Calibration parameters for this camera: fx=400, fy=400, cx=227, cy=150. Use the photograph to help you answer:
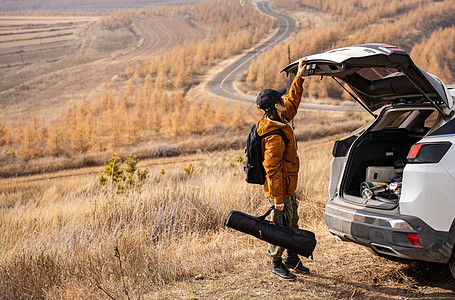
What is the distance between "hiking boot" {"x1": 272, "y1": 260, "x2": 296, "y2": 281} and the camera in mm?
4305

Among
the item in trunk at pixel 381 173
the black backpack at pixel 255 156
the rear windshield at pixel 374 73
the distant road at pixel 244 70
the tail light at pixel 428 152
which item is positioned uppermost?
the rear windshield at pixel 374 73

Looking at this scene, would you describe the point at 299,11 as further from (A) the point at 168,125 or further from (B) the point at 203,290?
(B) the point at 203,290

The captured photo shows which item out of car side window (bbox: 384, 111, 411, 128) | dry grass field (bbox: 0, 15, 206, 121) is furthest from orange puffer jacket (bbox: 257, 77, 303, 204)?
dry grass field (bbox: 0, 15, 206, 121)

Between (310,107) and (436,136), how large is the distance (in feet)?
127

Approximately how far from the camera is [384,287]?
13.5ft

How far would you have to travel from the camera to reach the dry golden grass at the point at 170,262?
4105 mm

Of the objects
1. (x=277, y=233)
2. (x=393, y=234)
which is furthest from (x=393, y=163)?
(x=277, y=233)

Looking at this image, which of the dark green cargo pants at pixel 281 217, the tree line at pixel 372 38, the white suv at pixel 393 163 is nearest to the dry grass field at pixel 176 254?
the dark green cargo pants at pixel 281 217

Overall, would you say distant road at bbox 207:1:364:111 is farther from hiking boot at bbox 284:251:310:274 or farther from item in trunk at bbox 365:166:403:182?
hiking boot at bbox 284:251:310:274

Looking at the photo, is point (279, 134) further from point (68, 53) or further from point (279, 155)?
point (68, 53)

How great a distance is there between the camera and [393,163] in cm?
499

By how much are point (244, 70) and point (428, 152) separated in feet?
220

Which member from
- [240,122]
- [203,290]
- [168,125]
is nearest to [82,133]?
[168,125]

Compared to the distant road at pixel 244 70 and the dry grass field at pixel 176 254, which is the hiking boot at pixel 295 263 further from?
the distant road at pixel 244 70
